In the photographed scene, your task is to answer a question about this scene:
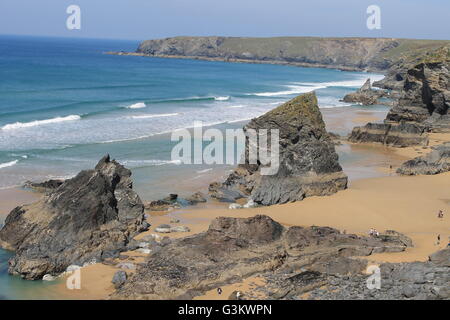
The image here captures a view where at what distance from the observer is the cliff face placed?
170375 millimetres

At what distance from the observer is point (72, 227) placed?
71.8 feet

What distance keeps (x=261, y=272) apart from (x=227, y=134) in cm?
3025

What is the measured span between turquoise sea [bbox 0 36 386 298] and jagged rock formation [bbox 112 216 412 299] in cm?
445

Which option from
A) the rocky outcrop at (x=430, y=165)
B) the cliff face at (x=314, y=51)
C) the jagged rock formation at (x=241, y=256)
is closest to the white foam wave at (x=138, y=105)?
the rocky outcrop at (x=430, y=165)

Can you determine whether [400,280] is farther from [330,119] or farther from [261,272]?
[330,119]

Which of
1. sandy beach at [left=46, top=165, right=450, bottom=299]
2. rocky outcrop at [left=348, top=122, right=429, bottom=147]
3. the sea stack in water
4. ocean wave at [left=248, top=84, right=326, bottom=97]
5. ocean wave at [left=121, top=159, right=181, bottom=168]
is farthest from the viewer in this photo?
ocean wave at [left=248, top=84, right=326, bottom=97]

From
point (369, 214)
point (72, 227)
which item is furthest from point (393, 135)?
point (72, 227)

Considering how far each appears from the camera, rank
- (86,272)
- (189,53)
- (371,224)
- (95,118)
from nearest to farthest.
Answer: (86,272), (371,224), (95,118), (189,53)

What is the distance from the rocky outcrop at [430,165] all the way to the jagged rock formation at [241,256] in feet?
44.7

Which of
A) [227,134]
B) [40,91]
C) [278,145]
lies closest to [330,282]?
[278,145]

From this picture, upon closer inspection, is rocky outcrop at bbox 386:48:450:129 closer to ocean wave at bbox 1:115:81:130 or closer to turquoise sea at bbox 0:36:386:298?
turquoise sea at bbox 0:36:386:298

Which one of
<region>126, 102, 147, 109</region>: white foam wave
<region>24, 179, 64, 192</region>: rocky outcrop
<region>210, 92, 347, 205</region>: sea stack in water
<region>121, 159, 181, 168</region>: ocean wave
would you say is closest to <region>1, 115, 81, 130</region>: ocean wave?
<region>126, 102, 147, 109</region>: white foam wave

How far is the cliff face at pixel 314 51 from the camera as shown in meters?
170

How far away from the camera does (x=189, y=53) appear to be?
199 m
